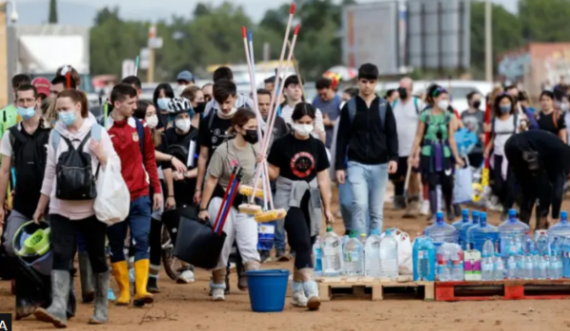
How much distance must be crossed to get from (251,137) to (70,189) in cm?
232

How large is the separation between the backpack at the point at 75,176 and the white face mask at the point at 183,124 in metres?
3.18

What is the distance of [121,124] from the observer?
1152cm

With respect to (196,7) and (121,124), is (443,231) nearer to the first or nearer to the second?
(121,124)

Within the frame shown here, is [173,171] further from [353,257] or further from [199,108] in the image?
[353,257]

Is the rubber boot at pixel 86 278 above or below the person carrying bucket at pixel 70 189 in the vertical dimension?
below

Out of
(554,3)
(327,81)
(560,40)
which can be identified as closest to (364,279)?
(327,81)

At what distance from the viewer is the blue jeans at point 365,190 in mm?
13789

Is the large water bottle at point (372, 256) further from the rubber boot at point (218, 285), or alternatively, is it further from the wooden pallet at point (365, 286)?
the rubber boot at point (218, 285)

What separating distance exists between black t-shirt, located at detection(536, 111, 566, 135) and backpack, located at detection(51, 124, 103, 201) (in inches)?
441

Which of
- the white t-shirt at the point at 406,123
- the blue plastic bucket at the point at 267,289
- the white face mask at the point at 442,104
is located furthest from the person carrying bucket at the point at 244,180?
the white t-shirt at the point at 406,123

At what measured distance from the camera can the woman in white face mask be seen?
12.7 meters

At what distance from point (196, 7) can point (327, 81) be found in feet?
452

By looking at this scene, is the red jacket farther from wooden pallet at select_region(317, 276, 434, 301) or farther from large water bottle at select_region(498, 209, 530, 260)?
large water bottle at select_region(498, 209, 530, 260)

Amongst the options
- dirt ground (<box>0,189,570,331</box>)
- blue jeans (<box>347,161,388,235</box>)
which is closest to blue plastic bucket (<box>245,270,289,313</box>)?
dirt ground (<box>0,189,570,331</box>)
